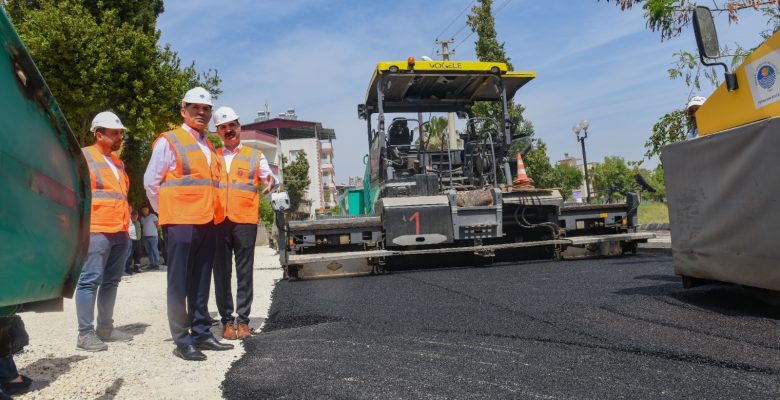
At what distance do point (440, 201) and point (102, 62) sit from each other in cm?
646

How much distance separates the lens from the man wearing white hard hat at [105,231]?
3994 mm

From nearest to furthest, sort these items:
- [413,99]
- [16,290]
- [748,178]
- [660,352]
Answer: [16,290] → [660,352] → [748,178] → [413,99]

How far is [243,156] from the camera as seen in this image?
13.7 ft

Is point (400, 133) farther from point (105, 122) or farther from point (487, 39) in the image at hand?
point (487, 39)

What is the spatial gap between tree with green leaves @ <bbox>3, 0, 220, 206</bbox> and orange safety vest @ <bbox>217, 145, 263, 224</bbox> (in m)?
7.19

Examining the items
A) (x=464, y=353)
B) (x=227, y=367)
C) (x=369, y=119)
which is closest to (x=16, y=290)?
(x=227, y=367)

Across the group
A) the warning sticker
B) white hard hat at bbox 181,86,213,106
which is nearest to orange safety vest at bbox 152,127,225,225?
white hard hat at bbox 181,86,213,106

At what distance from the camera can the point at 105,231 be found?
4094mm

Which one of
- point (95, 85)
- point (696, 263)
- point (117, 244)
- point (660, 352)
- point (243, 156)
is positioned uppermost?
point (95, 85)

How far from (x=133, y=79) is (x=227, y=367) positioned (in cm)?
904

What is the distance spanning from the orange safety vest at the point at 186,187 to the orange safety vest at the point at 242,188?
300 millimetres

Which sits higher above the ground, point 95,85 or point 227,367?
point 95,85

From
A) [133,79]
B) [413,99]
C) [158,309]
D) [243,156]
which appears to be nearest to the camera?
[243,156]

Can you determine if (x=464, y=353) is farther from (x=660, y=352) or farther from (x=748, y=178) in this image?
(x=748, y=178)
